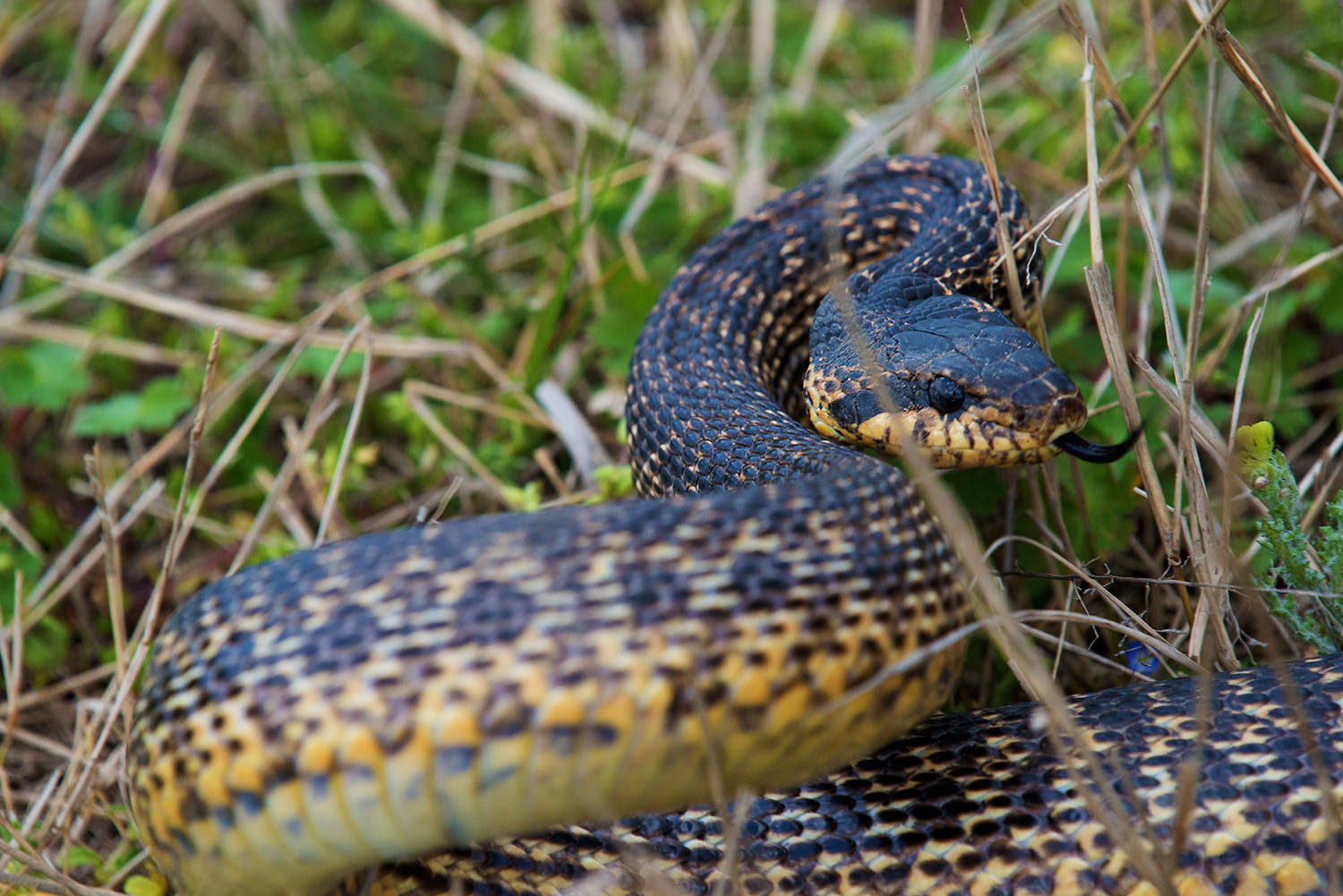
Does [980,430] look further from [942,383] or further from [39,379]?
[39,379]

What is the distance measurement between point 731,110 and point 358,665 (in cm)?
520

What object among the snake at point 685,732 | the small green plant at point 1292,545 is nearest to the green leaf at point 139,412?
the snake at point 685,732

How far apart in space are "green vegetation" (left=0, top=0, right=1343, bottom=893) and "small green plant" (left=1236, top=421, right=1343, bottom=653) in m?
0.03

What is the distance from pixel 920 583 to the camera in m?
2.72

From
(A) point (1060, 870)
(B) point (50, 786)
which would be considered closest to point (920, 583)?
(A) point (1060, 870)

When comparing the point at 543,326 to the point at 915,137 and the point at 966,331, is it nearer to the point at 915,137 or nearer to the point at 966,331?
the point at 966,331

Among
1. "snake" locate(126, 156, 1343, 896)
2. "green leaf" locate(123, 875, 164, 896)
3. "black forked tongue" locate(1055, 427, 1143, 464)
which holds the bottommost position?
"green leaf" locate(123, 875, 164, 896)

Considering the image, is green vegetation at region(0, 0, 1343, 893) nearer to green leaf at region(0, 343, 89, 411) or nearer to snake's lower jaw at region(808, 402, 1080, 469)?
green leaf at region(0, 343, 89, 411)

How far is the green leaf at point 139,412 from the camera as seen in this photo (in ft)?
15.8

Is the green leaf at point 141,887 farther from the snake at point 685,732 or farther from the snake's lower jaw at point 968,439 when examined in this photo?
the snake's lower jaw at point 968,439

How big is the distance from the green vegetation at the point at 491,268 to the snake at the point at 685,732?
47 cm

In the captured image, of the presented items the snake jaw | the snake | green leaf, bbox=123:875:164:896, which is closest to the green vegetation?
green leaf, bbox=123:875:164:896

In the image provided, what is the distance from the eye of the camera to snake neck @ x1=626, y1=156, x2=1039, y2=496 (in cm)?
364

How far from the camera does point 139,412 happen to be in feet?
16.1
